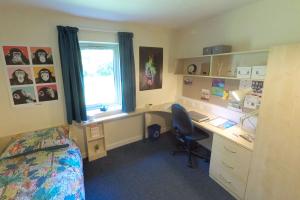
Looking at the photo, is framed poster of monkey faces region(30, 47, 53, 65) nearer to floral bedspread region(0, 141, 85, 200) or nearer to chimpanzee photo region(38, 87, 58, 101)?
chimpanzee photo region(38, 87, 58, 101)

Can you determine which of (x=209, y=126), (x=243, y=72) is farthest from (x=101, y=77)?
(x=243, y=72)

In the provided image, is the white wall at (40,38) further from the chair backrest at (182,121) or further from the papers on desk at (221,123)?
the papers on desk at (221,123)

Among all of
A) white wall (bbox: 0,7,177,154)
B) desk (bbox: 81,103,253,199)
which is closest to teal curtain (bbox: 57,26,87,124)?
white wall (bbox: 0,7,177,154)

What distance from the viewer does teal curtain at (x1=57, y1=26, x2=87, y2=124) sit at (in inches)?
85.0

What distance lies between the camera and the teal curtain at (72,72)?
2.16 meters

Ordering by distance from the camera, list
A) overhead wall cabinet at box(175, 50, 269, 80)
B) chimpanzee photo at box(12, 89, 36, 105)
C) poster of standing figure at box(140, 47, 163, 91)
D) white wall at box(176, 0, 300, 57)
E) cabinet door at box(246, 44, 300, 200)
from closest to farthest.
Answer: cabinet door at box(246, 44, 300, 200), white wall at box(176, 0, 300, 57), overhead wall cabinet at box(175, 50, 269, 80), chimpanzee photo at box(12, 89, 36, 105), poster of standing figure at box(140, 47, 163, 91)

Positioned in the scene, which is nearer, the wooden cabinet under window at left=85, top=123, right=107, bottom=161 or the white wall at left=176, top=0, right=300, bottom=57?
the white wall at left=176, top=0, right=300, bottom=57

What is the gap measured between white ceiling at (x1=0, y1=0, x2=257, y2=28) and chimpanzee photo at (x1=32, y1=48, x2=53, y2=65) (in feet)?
1.84

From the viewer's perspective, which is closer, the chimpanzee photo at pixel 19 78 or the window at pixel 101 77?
the chimpanzee photo at pixel 19 78

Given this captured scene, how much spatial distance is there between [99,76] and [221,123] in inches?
85.5

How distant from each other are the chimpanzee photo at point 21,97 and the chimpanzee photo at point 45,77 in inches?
8.9

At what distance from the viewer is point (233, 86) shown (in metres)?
2.29

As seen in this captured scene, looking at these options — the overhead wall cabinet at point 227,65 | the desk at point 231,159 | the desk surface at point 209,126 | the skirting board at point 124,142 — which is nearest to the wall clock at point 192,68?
the overhead wall cabinet at point 227,65

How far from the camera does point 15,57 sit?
1.98 meters
